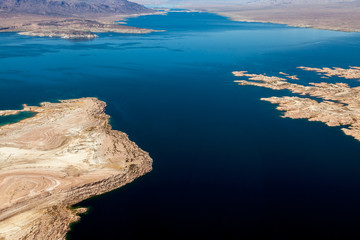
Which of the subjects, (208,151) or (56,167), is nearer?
(56,167)

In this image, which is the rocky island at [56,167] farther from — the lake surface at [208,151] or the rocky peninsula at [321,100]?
the rocky peninsula at [321,100]

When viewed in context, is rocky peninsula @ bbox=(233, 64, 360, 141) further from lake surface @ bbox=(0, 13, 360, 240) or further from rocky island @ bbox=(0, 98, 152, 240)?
rocky island @ bbox=(0, 98, 152, 240)

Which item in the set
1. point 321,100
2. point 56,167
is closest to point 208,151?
point 56,167

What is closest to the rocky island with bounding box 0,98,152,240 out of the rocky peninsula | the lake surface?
the lake surface

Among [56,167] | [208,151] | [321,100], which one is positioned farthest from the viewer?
[321,100]

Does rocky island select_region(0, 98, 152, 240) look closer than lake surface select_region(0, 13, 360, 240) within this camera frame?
Yes

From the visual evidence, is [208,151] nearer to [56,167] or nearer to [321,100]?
[56,167]
